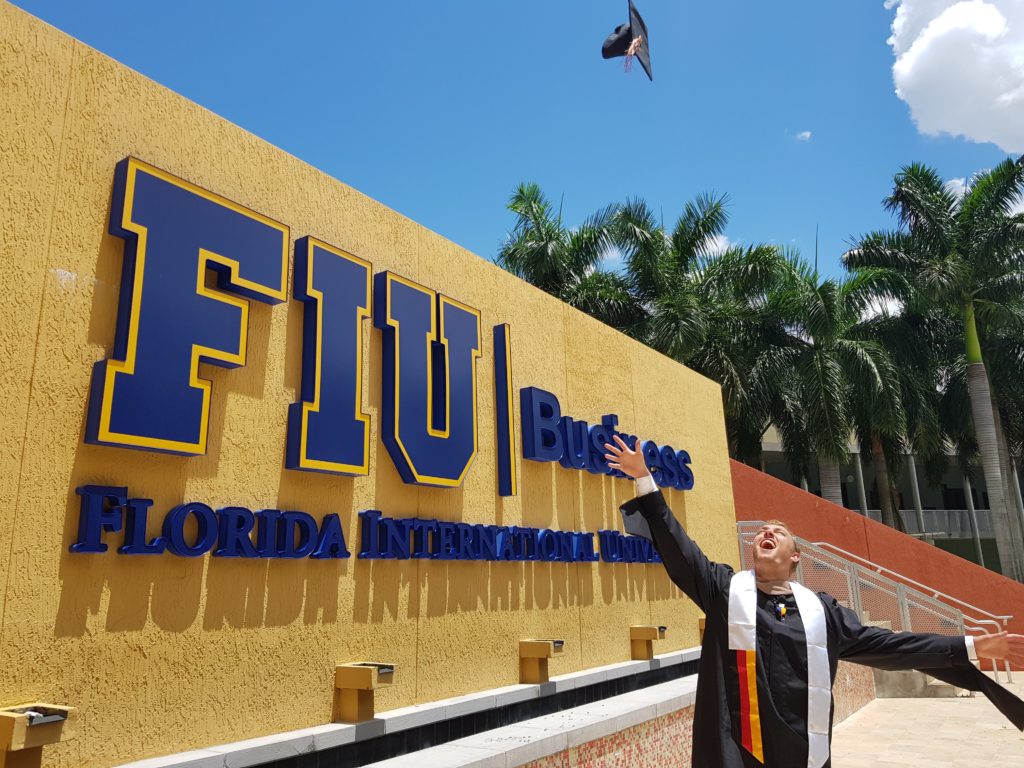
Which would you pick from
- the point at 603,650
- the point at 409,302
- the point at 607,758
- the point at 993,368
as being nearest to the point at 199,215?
the point at 409,302

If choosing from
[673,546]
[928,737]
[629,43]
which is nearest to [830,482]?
[928,737]

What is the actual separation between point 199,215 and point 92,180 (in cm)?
63

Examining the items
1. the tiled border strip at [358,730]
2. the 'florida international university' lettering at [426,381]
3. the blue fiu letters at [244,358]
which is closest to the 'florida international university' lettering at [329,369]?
the blue fiu letters at [244,358]

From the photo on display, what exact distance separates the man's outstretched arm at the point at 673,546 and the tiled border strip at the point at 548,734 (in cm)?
208

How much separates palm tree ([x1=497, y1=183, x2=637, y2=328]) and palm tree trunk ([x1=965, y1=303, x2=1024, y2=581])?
37.5 feet

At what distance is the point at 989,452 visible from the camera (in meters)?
23.8

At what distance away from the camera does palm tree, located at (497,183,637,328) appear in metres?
20.5

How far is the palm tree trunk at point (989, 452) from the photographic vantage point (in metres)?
22.8

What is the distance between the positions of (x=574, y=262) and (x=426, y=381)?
15.0m

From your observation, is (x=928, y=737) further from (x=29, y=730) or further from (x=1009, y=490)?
(x=1009, y=490)

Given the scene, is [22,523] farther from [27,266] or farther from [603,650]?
[603,650]

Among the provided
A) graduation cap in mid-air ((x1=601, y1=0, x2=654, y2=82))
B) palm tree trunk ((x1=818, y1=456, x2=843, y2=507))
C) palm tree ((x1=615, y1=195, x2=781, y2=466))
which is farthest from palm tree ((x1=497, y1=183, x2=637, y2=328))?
graduation cap in mid-air ((x1=601, y1=0, x2=654, y2=82))

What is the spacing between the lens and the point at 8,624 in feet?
11.9

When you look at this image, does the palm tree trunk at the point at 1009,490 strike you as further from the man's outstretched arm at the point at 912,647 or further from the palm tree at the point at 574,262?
the man's outstretched arm at the point at 912,647
